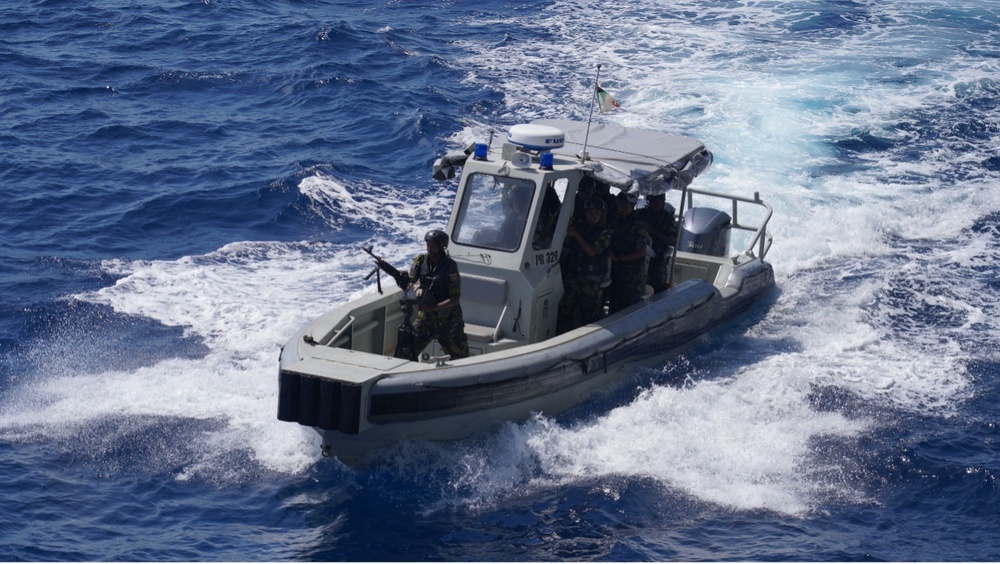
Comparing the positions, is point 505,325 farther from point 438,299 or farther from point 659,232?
point 659,232

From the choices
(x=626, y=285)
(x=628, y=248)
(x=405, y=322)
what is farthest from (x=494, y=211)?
(x=626, y=285)

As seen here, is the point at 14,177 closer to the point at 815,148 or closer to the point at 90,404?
the point at 90,404

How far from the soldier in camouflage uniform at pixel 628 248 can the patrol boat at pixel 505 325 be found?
34 cm

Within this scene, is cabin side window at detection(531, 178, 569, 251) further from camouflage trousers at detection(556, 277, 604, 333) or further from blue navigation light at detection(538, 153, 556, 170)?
camouflage trousers at detection(556, 277, 604, 333)

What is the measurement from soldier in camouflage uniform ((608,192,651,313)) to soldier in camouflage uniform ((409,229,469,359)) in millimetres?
2155

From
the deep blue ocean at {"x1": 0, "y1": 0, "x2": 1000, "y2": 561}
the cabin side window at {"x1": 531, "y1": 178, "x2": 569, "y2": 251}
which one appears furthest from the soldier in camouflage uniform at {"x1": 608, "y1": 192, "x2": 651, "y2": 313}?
the deep blue ocean at {"x1": 0, "y1": 0, "x2": 1000, "y2": 561}

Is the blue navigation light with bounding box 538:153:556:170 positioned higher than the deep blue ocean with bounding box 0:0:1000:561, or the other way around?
the blue navigation light with bounding box 538:153:556:170

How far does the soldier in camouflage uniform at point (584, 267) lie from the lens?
1256 cm

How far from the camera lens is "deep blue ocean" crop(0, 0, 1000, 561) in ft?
33.9

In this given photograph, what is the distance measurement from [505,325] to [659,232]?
246cm

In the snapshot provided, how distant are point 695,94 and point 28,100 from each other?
37.1ft

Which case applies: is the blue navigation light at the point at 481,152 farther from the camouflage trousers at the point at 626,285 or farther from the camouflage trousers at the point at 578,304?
the camouflage trousers at the point at 626,285

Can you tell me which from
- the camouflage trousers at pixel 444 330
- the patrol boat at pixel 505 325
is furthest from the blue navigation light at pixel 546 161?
the camouflage trousers at pixel 444 330

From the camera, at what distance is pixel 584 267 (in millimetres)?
12633
